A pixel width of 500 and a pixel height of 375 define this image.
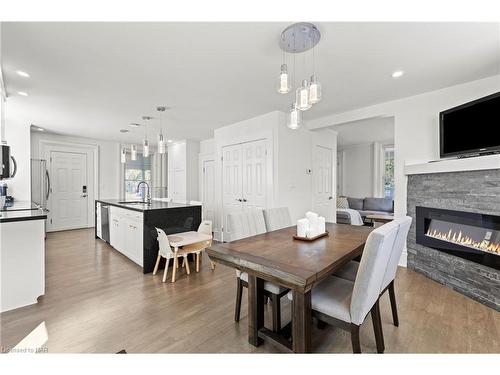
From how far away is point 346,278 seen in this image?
1.84 m

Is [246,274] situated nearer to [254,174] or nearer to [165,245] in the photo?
[165,245]

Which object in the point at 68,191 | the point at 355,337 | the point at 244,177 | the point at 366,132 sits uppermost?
the point at 366,132

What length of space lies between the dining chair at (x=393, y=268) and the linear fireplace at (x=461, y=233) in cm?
120

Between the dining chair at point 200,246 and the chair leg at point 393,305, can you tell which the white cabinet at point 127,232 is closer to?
the dining chair at point 200,246

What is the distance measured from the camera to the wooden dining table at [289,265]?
121 centimetres

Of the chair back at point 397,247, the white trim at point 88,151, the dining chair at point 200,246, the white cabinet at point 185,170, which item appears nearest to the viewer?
the chair back at point 397,247

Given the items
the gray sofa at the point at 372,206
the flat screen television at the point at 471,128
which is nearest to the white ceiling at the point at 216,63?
the flat screen television at the point at 471,128

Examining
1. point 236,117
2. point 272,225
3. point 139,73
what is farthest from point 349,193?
point 139,73

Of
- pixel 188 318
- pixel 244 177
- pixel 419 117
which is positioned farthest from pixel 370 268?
pixel 244 177

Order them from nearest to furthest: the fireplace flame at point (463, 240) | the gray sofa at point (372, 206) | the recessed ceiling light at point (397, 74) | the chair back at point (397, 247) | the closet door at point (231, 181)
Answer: the chair back at point (397, 247) < the fireplace flame at point (463, 240) < the recessed ceiling light at point (397, 74) < the closet door at point (231, 181) < the gray sofa at point (372, 206)

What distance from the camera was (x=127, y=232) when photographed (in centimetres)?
341

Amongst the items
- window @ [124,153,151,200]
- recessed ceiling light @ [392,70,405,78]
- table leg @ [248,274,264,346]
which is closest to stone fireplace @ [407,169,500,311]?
recessed ceiling light @ [392,70,405,78]

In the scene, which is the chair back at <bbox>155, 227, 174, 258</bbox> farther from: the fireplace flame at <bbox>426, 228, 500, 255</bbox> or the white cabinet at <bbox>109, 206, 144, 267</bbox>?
the fireplace flame at <bbox>426, 228, 500, 255</bbox>

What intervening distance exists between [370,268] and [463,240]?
6.91ft
